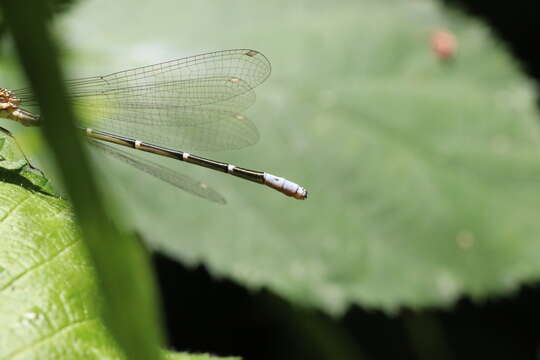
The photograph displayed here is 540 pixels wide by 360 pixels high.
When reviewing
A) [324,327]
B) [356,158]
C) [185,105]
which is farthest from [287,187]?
[324,327]

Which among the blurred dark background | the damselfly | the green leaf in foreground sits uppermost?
the green leaf in foreground

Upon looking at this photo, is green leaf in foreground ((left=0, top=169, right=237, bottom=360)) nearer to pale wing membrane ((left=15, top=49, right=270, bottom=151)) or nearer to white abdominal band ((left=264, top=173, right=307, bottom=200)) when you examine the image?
Result: pale wing membrane ((left=15, top=49, right=270, bottom=151))

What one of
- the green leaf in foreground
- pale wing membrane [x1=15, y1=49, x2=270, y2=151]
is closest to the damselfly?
pale wing membrane [x1=15, y1=49, x2=270, y2=151]

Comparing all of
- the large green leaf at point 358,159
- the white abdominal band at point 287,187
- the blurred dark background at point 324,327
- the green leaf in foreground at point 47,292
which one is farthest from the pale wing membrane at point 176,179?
the green leaf in foreground at point 47,292

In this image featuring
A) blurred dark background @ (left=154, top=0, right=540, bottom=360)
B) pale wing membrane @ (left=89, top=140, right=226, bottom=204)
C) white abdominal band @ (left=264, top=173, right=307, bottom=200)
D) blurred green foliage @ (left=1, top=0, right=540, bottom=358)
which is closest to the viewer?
white abdominal band @ (left=264, top=173, right=307, bottom=200)

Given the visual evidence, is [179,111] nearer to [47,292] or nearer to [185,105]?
[185,105]

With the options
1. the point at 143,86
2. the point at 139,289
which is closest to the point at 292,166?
the point at 143,86
